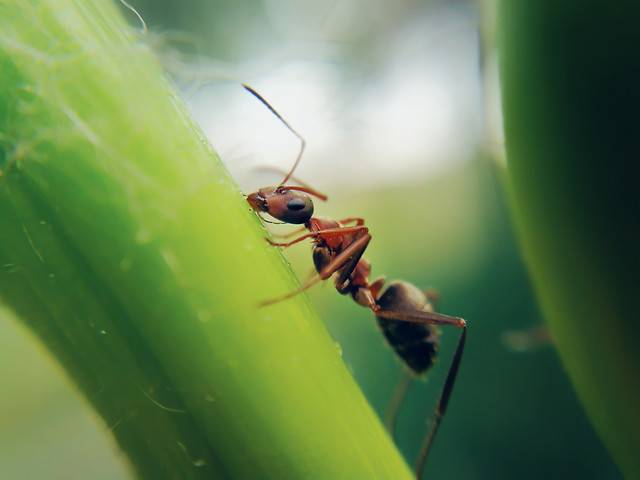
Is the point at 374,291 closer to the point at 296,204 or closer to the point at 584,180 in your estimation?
the point at 296,204

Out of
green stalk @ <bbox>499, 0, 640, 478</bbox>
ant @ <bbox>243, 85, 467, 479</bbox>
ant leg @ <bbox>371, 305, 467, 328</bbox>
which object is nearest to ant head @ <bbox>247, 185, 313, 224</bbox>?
Result: ant @ <bbox>243, 85, 467, 479</bbox>

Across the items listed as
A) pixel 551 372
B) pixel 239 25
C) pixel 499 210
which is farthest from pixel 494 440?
pixel 239 25

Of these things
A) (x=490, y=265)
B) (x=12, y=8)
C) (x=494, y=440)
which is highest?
(x=12, y=8)

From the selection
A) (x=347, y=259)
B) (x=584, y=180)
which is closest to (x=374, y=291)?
(x=347, y=259)

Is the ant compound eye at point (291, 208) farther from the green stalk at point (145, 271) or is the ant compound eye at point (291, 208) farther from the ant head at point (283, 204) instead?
the green stalk at point (145, 271)

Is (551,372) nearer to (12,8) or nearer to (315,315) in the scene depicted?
(315,315)

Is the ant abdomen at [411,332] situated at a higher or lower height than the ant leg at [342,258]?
lower

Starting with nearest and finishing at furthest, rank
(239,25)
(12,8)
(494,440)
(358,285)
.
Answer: (12,8) → (494,440) → (358,285) → (239,25)

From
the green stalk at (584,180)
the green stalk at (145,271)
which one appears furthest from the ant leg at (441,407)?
the green stalk at (145,271)
